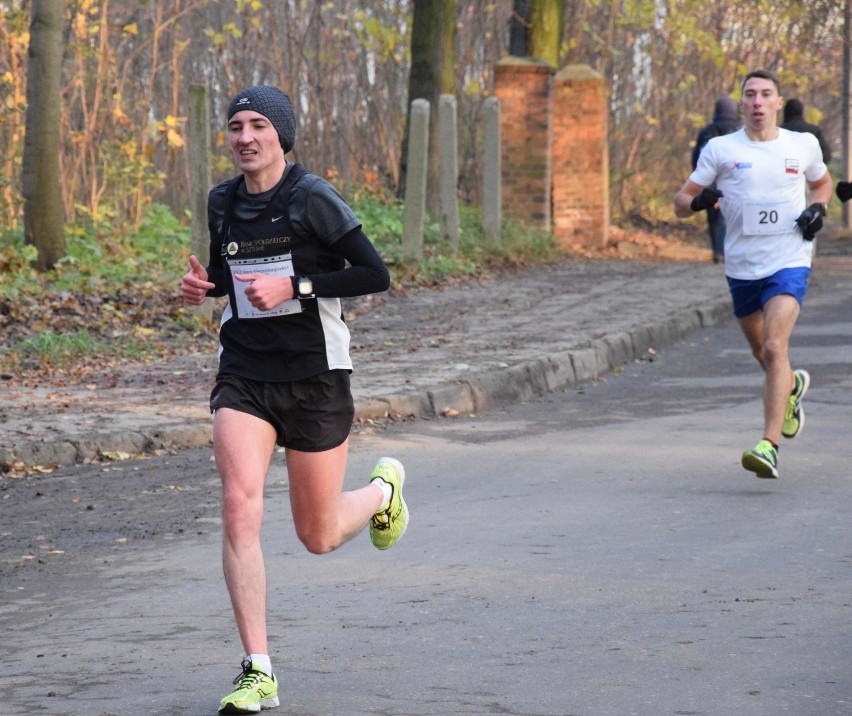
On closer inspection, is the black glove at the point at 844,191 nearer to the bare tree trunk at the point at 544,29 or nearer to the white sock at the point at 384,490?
the white sock at the point at 384,490

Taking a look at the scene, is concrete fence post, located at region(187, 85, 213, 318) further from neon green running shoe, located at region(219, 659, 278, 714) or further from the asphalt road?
neon green running shoe, located at region(219, 659, 278, 714)

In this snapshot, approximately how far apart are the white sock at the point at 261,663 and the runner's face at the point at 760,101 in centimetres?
495

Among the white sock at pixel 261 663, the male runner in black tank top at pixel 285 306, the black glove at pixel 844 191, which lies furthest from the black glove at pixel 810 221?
the white sock at pixel 261 663

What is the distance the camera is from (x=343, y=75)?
27203 mm

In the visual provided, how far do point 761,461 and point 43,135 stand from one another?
940 cm

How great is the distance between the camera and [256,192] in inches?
Result: 193

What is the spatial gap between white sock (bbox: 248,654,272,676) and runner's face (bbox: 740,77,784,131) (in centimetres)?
495

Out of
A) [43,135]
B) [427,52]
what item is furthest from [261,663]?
[427,52]

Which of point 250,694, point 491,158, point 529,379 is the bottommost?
point 529,379

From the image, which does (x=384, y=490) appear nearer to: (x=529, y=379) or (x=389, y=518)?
(x=389, y=518)

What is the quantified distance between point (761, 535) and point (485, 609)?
1.72 m

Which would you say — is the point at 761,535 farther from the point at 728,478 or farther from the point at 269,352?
the point at 269,352

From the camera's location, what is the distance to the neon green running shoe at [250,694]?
168 inches

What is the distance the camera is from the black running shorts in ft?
15.7
